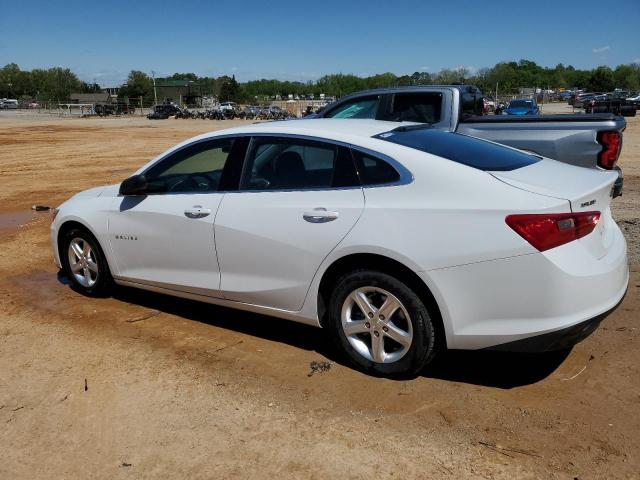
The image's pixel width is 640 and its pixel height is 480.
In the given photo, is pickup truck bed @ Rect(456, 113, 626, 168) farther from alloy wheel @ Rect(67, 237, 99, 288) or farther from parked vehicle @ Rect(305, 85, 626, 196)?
alloy wheel @ Rect(67, 237, 99, 288)

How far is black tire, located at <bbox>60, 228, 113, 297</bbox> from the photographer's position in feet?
17.2

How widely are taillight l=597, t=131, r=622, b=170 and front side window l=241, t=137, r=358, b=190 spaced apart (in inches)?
129

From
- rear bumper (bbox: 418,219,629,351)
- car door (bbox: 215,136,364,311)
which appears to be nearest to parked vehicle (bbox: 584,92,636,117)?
car door (bbox: 215,136,364,311)

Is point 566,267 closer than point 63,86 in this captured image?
Yes

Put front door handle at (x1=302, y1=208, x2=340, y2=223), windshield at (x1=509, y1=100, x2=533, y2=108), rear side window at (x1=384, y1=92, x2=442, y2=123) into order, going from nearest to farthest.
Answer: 1. front door handle at (x1=302, y1=208, x2=340, y2=223)
2. rear side window at (x1=384, y1=92, x2=442, y2=123)
3. windshield at (x1=509, y1=100, x2=533, y2=108)

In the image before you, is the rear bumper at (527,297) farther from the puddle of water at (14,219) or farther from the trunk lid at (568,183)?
the puddle of water at (14,219)

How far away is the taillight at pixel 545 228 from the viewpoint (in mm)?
3111

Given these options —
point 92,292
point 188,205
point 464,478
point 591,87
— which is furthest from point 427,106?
point 591,87

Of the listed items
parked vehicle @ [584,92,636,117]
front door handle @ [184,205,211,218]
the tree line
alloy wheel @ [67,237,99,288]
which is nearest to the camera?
front door handle @ [184,205,211,218]

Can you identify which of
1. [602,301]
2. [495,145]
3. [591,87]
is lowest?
[602,301]

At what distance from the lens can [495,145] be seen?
14.3 ft

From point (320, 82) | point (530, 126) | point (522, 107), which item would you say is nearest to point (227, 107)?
point (522, 107)

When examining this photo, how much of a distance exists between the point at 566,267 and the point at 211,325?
2.83 metres

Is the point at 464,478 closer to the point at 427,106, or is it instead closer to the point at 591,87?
the point at 427,106
